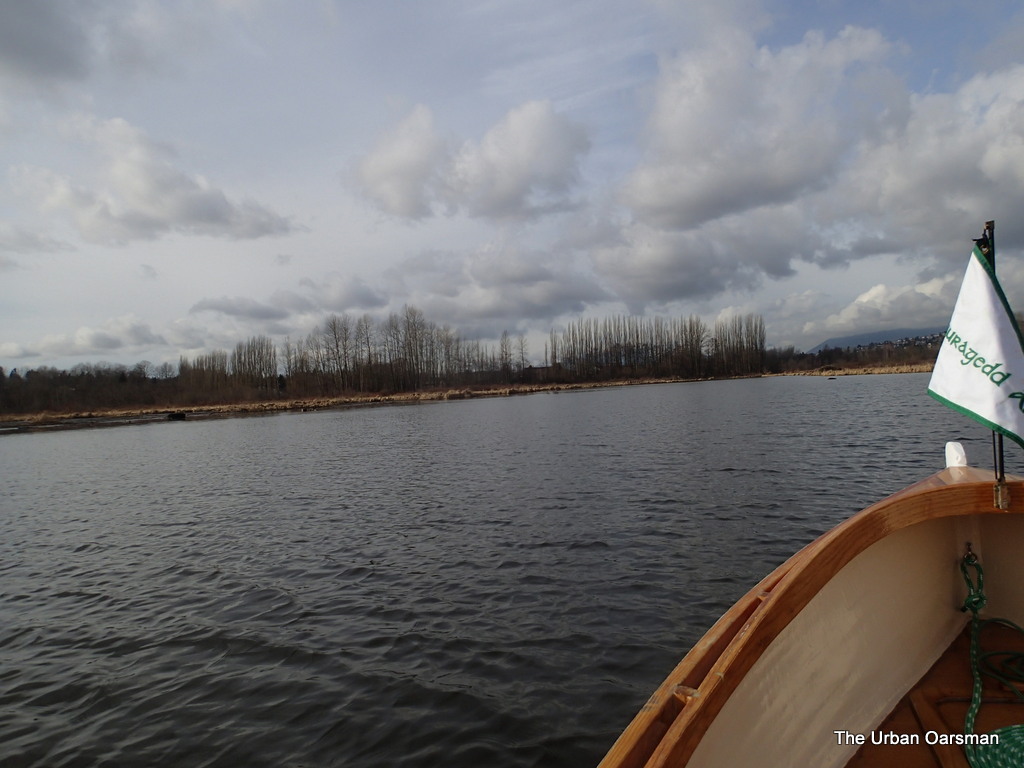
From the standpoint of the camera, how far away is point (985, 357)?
3363mm

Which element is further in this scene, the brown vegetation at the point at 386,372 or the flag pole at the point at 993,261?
the brown vegetation at the point at 386,372

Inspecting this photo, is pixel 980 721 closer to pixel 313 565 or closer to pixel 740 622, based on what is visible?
pixel 740 622

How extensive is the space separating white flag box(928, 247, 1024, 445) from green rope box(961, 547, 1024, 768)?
3.70 feet

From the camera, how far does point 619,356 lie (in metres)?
146

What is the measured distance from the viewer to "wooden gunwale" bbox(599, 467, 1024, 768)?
6.59ft

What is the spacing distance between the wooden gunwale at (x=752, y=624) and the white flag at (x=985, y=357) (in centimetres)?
50

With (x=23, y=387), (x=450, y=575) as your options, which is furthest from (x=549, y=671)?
(x=23, y=387)

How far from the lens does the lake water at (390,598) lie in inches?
207

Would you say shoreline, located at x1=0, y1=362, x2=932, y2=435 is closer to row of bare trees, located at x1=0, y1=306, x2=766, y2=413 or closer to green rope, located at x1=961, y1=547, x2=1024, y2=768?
row of bare trees, located at x1=0, y1=306, x2=766, y2=413

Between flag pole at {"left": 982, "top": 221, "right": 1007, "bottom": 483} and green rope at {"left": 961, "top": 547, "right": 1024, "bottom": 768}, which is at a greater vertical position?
flag pole at {"left": 982, "top": 221, "right": 1007, "bottom": 483}

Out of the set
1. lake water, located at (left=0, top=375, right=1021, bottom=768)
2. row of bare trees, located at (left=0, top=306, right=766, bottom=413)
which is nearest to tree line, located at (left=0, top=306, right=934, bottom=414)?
row of bare trees, located at (left=0, top=306, right=766, bottom=413)

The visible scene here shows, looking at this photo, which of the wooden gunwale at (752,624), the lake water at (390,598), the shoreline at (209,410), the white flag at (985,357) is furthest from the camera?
the shoreline at (209,410)

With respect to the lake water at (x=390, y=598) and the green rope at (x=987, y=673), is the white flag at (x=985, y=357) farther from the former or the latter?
the lake water at (x=390, y=598)

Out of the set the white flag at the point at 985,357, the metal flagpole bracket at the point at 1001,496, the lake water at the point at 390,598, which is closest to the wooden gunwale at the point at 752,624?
the metal flagpole bracket at the point at 1001,496
